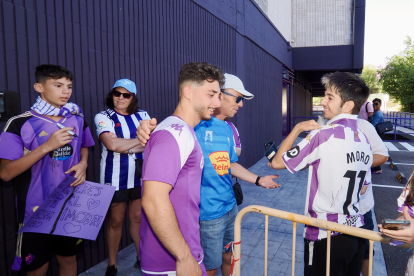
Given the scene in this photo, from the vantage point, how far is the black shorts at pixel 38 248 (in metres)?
2.62

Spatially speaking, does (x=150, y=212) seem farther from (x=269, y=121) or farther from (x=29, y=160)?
(x=269, y=121)

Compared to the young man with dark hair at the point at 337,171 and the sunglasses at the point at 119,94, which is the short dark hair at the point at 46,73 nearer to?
the sunglasses at the point at 119,94

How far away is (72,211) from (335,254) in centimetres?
241

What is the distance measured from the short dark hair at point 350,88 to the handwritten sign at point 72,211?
2434mm

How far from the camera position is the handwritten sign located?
2625 millimetres

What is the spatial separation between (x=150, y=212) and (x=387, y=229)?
1.40 metres

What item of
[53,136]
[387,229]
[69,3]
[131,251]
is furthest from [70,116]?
[387,229]

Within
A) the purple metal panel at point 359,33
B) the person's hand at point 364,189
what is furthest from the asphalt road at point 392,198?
the purple metal panel at point 359,33

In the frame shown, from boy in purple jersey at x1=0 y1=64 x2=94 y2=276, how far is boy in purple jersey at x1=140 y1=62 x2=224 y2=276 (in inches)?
47.8

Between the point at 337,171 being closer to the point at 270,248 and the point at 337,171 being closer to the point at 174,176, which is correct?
the point at 174,176

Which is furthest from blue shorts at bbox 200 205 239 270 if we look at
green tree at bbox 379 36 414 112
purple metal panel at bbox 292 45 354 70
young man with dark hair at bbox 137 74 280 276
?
green tree at bbox 379 36 414 112

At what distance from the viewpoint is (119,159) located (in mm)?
3586

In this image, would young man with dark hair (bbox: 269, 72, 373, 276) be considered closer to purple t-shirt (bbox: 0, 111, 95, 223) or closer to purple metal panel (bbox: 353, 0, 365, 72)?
purple t-shirt (bbox: 0, 111, 95, 223)

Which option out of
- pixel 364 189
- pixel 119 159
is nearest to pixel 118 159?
pixel 119 159
